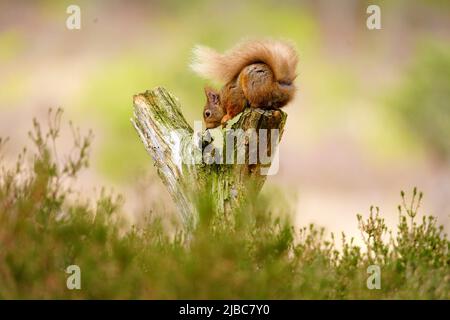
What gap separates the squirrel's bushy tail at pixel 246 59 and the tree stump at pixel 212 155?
41 cm

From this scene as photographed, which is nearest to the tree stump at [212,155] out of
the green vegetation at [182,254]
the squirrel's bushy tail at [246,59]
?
the green vegetation at [182,254]

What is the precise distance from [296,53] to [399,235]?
1200mm

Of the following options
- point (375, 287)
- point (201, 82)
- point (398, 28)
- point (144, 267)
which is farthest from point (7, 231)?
point (398, 28)

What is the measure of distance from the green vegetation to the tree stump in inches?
6.2

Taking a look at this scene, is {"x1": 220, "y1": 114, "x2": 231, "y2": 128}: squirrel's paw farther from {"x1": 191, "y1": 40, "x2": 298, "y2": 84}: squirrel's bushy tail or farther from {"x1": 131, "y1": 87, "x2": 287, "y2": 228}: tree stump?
{"x1": 131, "y1": 87, "x2": 287, "y2": 228}: tree stump

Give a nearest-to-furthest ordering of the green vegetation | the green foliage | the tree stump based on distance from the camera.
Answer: the green vegetation, the tree stump, the green foliage

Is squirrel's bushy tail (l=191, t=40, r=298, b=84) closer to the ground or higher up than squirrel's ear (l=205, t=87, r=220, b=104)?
higher up

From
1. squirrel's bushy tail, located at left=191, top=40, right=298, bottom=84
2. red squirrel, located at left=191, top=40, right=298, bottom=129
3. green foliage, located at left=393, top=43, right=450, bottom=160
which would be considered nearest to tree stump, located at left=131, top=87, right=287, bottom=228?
red squirrel, located at left=191, top=40, right=298, bottom=129

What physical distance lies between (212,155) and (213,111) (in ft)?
2.51

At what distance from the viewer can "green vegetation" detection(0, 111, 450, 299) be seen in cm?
316

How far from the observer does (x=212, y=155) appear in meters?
3.99

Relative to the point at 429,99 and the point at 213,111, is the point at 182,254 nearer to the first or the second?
the point at 213,111
